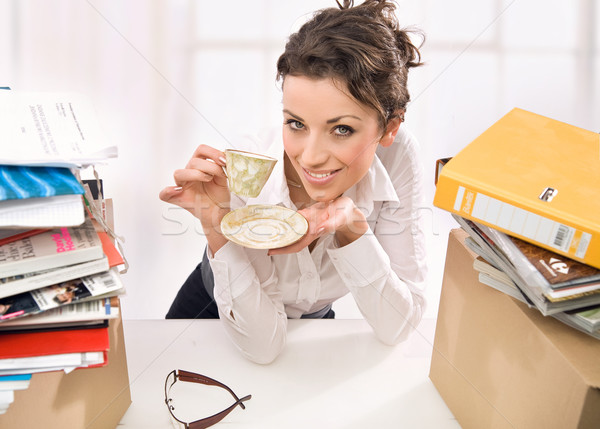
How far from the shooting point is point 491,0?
227cm

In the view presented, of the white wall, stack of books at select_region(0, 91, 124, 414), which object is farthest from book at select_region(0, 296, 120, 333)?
the white wall

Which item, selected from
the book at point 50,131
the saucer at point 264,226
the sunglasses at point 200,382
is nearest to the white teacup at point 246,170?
the saucer at point 264,226

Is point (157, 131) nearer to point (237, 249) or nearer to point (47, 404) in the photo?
point (237, 249)

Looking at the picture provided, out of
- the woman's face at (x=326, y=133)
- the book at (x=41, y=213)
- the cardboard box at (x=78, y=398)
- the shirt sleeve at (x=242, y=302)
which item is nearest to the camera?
the book at (x=41, y=213)

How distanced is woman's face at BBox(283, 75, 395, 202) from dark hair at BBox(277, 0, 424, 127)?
23 mm

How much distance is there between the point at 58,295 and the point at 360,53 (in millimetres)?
744

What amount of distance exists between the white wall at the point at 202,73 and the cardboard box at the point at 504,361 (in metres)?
1.32

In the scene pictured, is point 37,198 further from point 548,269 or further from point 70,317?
point 548,269

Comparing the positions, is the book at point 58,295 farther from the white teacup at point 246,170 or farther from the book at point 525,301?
the book at point 525,301

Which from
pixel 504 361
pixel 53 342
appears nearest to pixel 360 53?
pixel 504 361

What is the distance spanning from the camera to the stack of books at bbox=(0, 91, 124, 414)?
0.74m

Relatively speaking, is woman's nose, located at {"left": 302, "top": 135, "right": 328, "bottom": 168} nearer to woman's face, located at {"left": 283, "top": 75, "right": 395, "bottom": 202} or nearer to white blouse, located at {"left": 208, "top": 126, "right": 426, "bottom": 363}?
woman's face, located at {"left": 283, "top": 75, "right": 395, "bottom": 202}

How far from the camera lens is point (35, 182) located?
750 millimetres

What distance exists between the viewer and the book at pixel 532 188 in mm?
804
